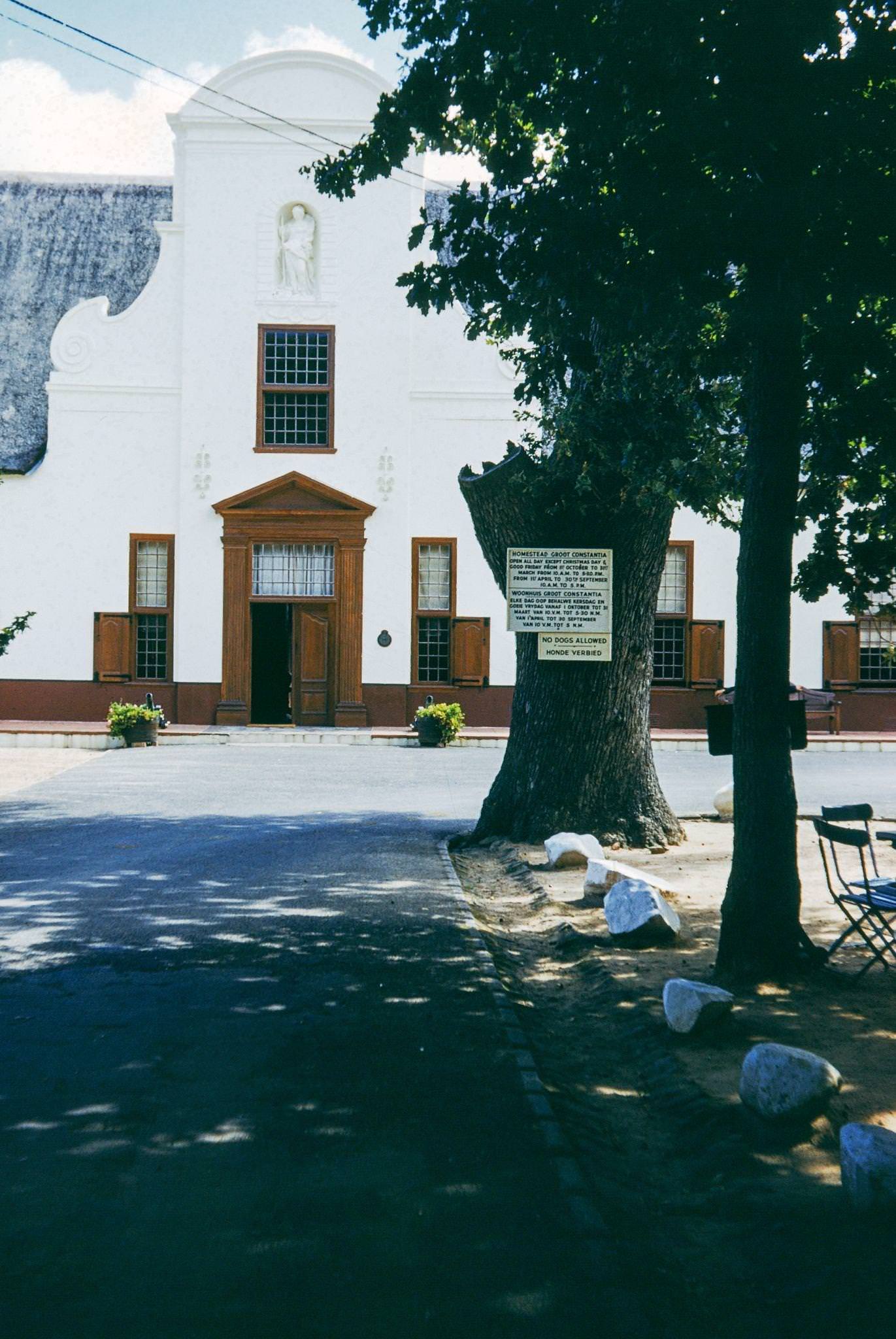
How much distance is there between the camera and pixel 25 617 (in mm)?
15461

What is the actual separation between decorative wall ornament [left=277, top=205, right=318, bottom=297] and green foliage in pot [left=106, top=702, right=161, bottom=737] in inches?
363

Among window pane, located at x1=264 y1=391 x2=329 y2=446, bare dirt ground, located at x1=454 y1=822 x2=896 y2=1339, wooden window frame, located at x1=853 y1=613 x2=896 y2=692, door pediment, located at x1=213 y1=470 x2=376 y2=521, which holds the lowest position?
bare dirt ground, located at x1=454 y1=822 x2=896 y2=1339

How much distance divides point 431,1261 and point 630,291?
4.91m

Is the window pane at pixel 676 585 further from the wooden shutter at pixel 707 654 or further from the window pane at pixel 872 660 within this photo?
the window pane at pixel 872 660

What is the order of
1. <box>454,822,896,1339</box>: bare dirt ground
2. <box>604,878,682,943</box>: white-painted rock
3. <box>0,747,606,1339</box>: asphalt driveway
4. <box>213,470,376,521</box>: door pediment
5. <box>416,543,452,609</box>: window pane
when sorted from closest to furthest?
<box>0,747,606,1339</box>: asphalt driveway, <box>454,822,896,1339</box>: bare dirt ground, <box>604,878,682,943</box>: white-painted rock, <box>213,470,376,521</box>: door pediment, <box>416,543,452,609</box>: window pane

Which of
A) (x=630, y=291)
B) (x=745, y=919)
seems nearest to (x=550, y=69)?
(x=630, y=291)

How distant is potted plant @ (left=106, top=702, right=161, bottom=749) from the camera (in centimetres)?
2336

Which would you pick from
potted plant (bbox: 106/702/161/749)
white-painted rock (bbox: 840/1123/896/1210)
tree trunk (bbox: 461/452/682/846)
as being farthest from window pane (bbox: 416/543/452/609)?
white-painted rock (bbox: 840/1123/896/1210)

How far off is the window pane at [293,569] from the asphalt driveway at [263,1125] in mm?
16971

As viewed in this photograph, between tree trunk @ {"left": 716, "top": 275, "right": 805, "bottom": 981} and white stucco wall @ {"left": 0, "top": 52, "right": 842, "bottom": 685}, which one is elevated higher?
white stucco wall @ {"left": 0, "top": 52, "right": 842, "bottom": 685}

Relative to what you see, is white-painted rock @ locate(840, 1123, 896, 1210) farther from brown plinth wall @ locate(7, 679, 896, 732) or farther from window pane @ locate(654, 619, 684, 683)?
window pane @ locate(654, 619, 684, 683)

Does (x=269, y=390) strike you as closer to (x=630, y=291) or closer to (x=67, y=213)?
(x=67, y=213)

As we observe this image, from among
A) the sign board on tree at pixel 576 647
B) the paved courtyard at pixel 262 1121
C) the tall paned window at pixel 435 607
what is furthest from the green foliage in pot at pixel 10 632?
the tall paned window at pixel 435 607

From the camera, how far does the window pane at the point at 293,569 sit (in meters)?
26.4
